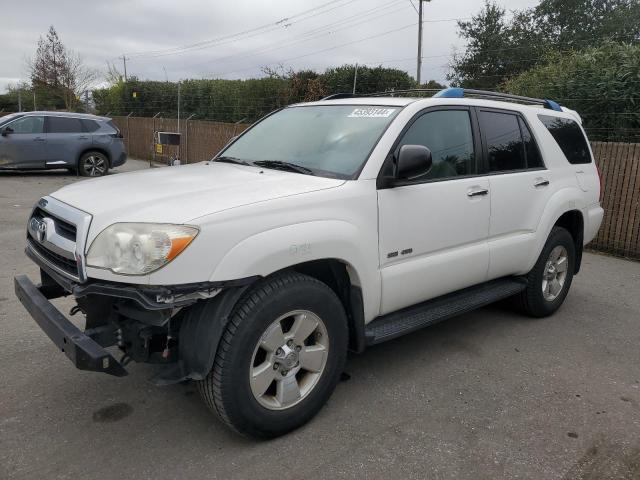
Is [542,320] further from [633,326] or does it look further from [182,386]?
[182,386]

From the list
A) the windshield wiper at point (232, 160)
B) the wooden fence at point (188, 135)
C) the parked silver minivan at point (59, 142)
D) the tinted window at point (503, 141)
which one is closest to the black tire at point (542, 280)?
the tinted window at point (503, 141)

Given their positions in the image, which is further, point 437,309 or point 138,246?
point 437,309

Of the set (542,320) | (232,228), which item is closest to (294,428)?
(232,228)

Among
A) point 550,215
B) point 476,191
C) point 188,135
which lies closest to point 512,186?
point 476,191

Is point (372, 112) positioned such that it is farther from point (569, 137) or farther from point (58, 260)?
point (569, 137)

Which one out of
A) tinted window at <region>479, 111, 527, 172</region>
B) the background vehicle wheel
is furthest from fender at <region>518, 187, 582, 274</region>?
the background vehicle wheel

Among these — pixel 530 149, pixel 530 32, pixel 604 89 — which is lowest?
pixel 530 149

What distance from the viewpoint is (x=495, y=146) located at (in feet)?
14.0

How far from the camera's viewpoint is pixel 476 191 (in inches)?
156

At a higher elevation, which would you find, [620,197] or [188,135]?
[188,135]

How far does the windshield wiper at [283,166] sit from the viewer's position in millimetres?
3488

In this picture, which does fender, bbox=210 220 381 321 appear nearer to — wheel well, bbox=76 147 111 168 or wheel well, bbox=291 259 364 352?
wheel well, bbox=291 259 364 352

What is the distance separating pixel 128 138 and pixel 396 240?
20.2 meters

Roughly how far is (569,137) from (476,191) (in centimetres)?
171
